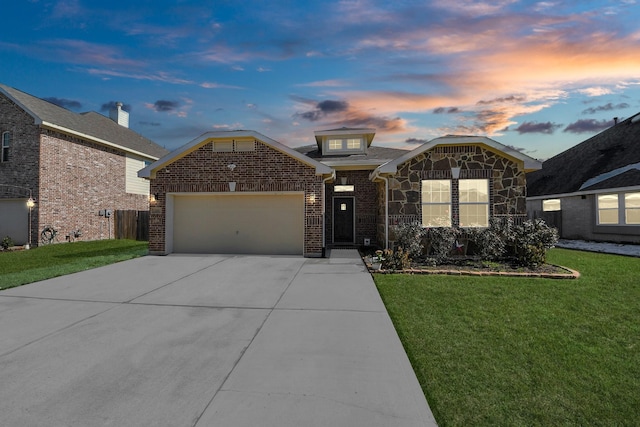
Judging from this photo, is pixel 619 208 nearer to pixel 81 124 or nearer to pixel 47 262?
pixel 47 262

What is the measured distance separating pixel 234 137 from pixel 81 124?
39.3ft

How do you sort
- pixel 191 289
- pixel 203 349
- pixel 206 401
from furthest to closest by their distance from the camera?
pixel 191 289
pixel 203 349
pixel 206 401

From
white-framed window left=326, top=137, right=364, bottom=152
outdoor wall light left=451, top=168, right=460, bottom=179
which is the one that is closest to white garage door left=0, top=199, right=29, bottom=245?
white-framed window left=326, top=137, right=364, bottom=152

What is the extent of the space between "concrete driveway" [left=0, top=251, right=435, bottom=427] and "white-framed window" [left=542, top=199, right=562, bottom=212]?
1795cm

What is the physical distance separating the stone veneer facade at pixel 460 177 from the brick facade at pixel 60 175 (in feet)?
52.9

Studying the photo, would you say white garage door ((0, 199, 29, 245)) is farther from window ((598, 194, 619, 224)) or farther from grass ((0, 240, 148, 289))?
window ((598, 194, 619, 224))

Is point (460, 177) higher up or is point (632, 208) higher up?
point (460, 177)

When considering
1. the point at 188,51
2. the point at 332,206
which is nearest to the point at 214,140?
the point at 188,51

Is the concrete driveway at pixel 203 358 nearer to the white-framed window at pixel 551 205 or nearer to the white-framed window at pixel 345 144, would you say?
the white-framed window at pixel 345 144

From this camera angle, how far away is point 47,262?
10.3 metres

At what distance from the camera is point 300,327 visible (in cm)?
450

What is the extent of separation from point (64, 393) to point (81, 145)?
18.1 meters

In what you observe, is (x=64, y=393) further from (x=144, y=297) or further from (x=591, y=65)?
(x=591, y=65)

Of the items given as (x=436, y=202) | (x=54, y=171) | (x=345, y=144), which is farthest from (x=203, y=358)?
(x=54, y=171)
